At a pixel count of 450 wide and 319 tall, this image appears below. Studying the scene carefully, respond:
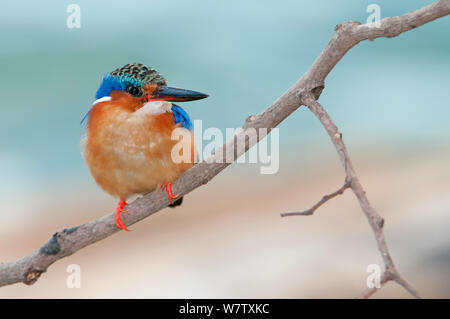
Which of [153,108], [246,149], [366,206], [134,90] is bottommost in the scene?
[366,206]

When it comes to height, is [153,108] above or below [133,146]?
above

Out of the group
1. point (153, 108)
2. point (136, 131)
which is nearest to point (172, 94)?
point (153, 108)

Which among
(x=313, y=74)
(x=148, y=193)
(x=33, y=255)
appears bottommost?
(x=33, y=255)

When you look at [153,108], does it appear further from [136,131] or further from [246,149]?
[246,149]

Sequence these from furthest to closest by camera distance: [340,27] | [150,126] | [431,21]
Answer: [150,126], [340,27], [431,21]

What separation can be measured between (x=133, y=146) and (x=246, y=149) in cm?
65

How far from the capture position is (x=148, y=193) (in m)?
2.72

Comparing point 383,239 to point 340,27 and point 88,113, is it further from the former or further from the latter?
point 88,113

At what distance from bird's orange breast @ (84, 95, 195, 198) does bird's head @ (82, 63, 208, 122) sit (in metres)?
0.04

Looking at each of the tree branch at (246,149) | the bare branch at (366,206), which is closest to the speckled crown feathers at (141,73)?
the tree branch at (246,149)

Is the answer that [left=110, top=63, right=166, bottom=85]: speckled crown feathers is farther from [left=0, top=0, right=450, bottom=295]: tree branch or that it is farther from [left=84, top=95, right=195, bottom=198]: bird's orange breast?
[left=0, top=0, right=450, bottom=295]: tree branch

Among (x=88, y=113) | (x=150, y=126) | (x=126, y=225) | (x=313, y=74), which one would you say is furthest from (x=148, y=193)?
(x=313, y=74)

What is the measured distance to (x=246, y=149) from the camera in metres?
2.24

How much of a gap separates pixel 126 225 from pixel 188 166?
0.43m
